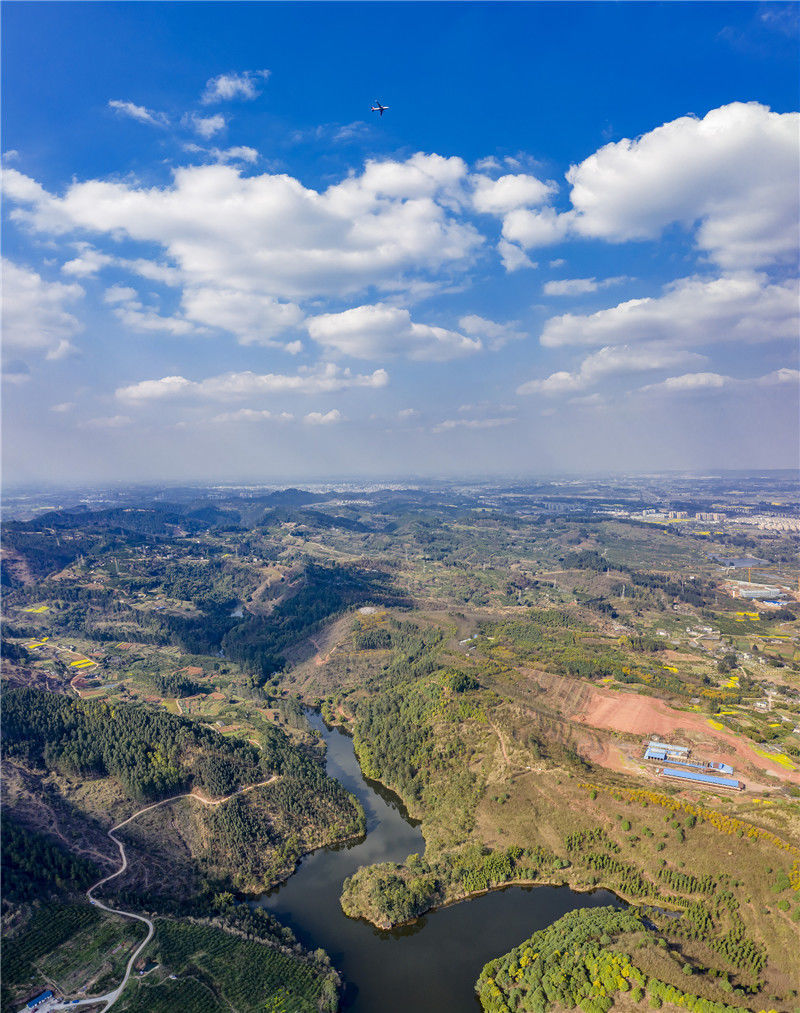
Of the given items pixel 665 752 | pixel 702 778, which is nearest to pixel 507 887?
pixel 702 778

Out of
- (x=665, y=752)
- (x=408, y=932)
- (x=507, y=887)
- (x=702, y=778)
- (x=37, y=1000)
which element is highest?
(x=665, y=752)

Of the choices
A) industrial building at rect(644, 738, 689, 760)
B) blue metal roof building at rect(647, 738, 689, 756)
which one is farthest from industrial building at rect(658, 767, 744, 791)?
blue metal roof building at rect(647, 738, 689, 756)

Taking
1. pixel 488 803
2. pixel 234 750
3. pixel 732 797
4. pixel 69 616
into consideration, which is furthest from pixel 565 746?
pixel 69 616

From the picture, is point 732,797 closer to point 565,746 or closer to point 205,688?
point 565,746

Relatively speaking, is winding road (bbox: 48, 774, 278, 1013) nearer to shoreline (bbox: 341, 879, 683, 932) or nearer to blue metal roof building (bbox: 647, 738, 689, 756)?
shoreline (bbox: 341, 879, 683, 932)

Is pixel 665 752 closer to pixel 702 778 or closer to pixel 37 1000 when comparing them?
pixel 702 778

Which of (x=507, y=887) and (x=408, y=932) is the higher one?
(x=507, y=887)

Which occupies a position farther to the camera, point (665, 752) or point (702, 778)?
point (665, 752)

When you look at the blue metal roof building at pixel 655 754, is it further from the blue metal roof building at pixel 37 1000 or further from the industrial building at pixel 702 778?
the blue metal roof building at pixel 37 1000
